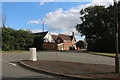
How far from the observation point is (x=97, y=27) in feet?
166

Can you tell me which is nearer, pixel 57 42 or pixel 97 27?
pixel 97 27

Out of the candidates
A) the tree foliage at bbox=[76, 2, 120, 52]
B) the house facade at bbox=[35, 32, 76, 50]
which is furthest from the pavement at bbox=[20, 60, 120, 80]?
the house facade at bbox=[35, 32, 76, 50]

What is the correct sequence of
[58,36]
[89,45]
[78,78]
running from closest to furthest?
[78,78], [89,45], [58,36]

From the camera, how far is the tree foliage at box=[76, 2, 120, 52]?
150ft

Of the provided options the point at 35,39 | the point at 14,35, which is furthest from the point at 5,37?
the point at 35,39

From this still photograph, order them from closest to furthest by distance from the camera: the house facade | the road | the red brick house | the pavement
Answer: the pavement → the road → the house facade → the red brick house

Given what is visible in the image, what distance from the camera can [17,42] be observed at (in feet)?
137

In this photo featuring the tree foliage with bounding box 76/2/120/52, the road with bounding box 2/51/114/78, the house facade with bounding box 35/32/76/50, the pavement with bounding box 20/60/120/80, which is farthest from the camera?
the house facade with bounding box 35/32/76/50

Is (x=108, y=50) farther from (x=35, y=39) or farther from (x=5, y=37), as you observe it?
(x=5, y=37)

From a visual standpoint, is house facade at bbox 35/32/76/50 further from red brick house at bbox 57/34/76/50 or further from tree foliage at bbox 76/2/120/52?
tree foliage at bbox 76/2/120/52

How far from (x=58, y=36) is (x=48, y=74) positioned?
3049 inches

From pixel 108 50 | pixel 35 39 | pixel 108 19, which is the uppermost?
pixel 108 19

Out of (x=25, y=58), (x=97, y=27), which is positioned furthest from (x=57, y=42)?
(x=25, y=58)

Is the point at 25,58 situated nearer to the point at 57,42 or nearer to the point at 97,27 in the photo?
the point at 97,27
